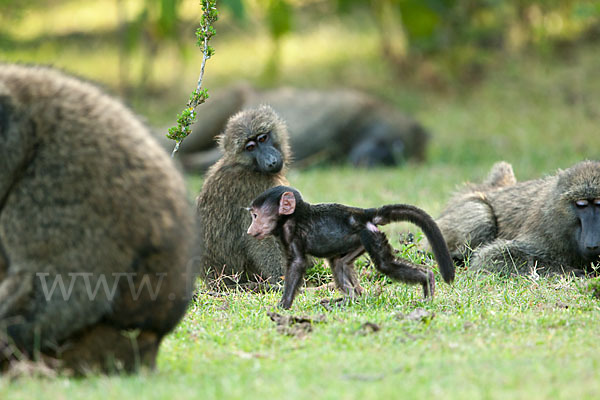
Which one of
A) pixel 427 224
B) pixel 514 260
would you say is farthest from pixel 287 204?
pixel 514 260

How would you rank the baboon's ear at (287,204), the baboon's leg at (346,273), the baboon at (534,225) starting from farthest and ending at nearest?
the baboon at (534,225), the baboon's leg at (346,273), the baboon's ear at (287,204)

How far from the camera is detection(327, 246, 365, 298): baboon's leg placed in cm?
597

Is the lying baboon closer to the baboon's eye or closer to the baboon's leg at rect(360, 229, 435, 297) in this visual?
the baboon's eye

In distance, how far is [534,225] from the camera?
746 cm

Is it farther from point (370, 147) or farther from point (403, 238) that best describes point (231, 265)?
point (370, 147)

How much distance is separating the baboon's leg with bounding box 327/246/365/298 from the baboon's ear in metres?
0.52

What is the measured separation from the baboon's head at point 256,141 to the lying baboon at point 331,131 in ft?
21.3

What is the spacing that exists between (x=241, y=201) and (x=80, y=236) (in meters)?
3.31

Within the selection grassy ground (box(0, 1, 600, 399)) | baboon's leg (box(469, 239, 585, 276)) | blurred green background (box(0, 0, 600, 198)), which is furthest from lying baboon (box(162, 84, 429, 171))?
baboon's leg (box(469, 239, 585, 276))

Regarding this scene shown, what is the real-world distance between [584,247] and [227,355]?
3.52 metres

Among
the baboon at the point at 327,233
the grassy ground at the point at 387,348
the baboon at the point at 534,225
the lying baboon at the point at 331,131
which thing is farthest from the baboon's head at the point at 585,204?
the lying baboon at the point at 331,131

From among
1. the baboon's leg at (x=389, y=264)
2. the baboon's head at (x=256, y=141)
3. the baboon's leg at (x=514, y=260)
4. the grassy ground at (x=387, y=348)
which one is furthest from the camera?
the baboon's head at (x=256, y=141)

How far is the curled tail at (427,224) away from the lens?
18.1ft

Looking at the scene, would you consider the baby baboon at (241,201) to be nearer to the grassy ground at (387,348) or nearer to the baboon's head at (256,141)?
the baboon's head at (256,141)
